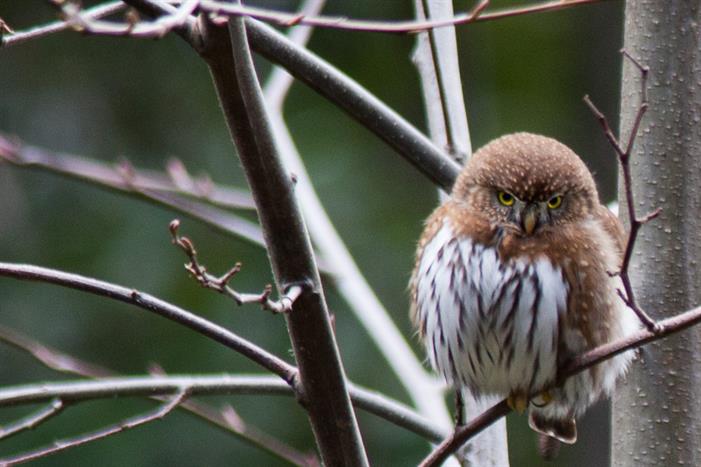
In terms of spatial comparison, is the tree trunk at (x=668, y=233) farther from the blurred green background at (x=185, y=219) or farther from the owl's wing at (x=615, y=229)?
the blurred green background at (x=185, y=219)

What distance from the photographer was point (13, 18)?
7.63 metres

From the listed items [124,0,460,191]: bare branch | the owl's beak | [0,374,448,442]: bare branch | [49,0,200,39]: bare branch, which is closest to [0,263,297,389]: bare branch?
[0,374,448,442]: bare branch

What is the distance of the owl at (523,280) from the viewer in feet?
8.79

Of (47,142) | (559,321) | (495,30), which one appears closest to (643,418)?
(559,321)

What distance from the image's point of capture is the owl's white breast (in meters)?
2.67

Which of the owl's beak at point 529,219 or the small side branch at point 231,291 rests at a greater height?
the small side branch at point 231,291

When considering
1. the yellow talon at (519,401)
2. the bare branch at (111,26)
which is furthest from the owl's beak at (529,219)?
the bare branch at (111,26)

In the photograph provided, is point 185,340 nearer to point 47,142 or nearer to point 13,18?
point 47,142

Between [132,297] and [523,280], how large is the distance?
3.40 feet

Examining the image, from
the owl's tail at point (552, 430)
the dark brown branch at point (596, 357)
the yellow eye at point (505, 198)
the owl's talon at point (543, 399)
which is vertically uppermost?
the yellow eye at point (505, 198)

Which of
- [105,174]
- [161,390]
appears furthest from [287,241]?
[105,174]

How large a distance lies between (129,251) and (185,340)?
2.12 feet

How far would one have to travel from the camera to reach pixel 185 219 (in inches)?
289

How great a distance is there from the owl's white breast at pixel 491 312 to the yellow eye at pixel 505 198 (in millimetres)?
135
